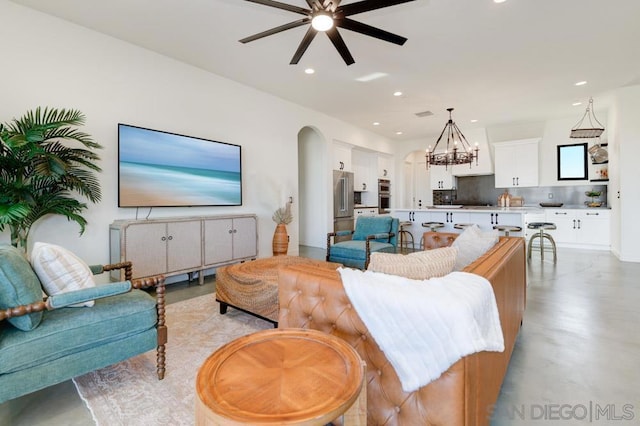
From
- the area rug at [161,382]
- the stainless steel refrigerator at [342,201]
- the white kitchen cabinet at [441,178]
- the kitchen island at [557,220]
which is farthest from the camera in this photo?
the white kitchen cabinet at [441,178]

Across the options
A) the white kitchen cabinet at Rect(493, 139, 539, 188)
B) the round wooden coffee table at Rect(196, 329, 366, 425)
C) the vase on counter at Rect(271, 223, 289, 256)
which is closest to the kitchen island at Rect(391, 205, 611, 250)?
the white kitchen cabinet at Rect(493, 139, 539, 188)

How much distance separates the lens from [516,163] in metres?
7.38

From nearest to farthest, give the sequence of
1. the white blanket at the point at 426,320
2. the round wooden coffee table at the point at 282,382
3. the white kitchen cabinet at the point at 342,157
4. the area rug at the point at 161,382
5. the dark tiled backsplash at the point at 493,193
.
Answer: the round wooden coffee table at the point at 282,382 < the white blanket at the point at 426,320 < the area rug at the point at 161,382 < the white kitchen cabinet at the point at 342,157 < the dark tiled backsplash at the point at 493,193

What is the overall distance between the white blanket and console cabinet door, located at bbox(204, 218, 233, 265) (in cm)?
315

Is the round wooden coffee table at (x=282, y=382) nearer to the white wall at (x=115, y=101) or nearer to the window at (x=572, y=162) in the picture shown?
the white wall at (x=115, y=101)

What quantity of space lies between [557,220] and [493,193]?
5.42 feet

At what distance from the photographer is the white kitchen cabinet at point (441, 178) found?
8.41m

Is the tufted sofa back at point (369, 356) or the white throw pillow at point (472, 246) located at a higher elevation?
the white throw pillow at point (472, 246)

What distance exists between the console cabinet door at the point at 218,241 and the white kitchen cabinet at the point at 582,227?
7034mm

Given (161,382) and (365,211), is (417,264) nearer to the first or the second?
(161,382)

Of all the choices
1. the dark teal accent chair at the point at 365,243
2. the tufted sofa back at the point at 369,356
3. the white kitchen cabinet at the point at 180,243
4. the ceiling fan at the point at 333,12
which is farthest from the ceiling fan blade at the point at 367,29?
the white kitchen cabinet at the point at 180,243

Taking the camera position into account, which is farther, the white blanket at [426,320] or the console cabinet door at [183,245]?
the console cabinet door at [183,245]

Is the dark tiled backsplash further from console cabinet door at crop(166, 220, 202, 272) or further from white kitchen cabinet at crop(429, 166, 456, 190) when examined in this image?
console cabinet door at crop(166, 220, 202, 272)

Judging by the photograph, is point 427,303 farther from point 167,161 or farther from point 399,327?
point 167,161
